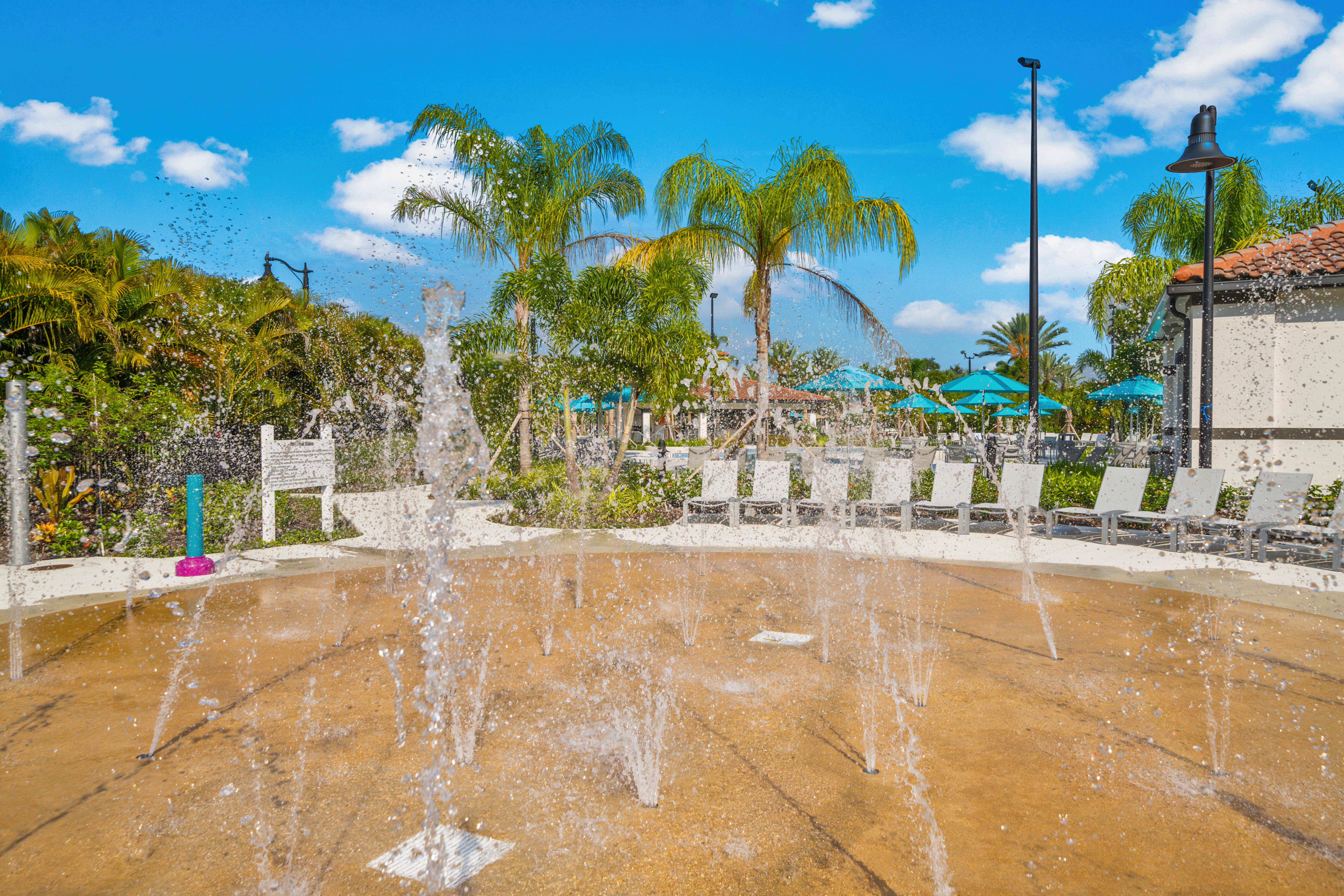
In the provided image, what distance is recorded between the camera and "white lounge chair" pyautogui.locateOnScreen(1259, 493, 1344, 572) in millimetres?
8445

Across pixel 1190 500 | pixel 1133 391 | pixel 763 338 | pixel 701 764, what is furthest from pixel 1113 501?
pixel 1133 391

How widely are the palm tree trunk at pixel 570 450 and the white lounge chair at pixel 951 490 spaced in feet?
17.1

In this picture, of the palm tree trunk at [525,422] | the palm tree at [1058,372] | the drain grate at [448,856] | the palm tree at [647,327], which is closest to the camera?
the drain grate at [448,856]

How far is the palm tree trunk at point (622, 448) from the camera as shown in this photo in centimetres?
1281

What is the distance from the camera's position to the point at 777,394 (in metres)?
36.2

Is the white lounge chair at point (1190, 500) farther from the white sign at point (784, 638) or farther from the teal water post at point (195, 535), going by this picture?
the teal water post at point (195, 535)

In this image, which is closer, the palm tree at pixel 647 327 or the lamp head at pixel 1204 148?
the lamp head at pixel 1204 148

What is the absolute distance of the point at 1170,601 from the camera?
275 inches

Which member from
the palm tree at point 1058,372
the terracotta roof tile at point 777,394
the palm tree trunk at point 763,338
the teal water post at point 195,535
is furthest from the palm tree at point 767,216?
the palm tree at point 1058,372

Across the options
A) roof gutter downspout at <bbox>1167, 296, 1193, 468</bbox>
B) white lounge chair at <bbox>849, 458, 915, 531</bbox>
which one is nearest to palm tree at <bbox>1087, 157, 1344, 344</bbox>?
roof gutter downspout at <bbox>1167, 296, 1193, 468</bbox>

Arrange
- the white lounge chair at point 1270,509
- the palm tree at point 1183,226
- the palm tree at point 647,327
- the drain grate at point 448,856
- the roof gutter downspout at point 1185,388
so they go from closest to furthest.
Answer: the drain grate at point 448,856
the white lounge chair at point 1270,509
the palm tree at point 647,327
the roof gutter downspout at point 1185,388
the palm tree at point 1183,226

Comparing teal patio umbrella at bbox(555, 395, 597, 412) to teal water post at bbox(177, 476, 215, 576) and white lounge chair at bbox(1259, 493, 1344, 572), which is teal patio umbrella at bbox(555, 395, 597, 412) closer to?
teal water post at bbox(177, 476, 215, 576)

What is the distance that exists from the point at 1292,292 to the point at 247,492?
50.7 feet

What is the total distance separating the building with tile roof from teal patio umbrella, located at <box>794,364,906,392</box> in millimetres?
7959
